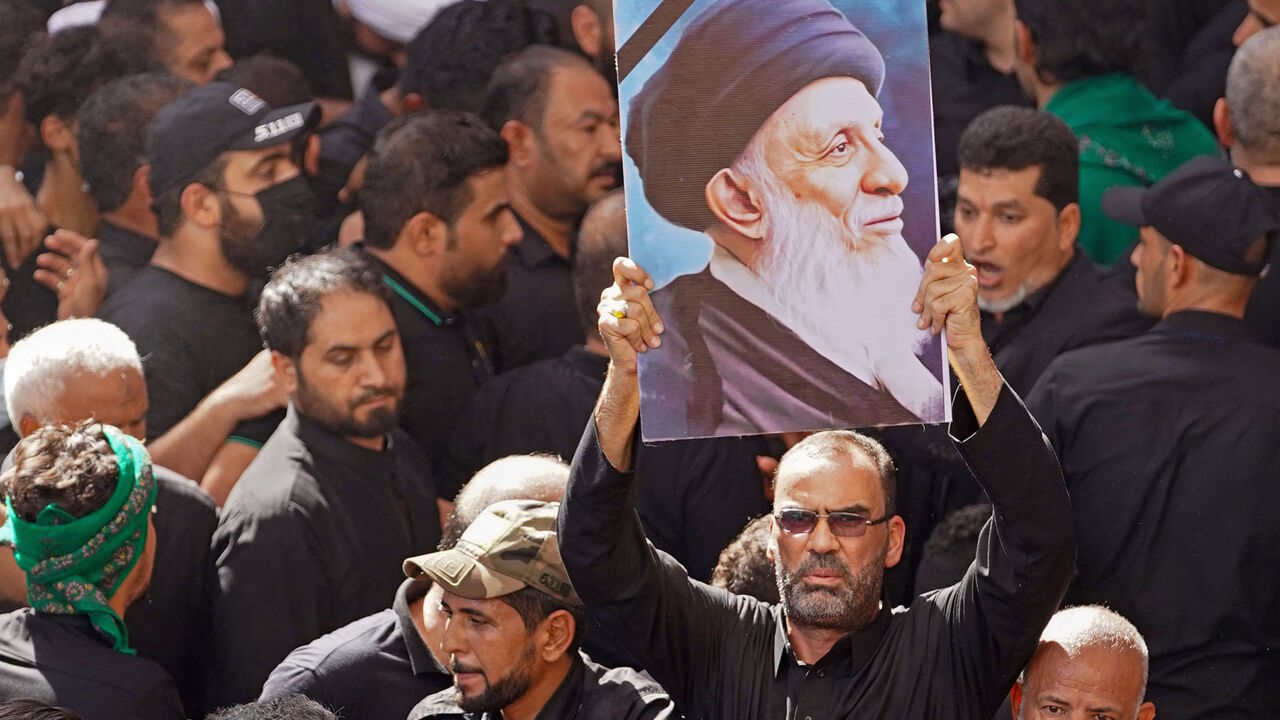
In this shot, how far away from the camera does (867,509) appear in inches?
128

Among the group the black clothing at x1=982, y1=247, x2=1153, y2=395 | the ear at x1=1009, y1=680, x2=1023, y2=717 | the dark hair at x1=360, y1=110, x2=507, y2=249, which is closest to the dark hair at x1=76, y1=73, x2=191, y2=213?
the dark hair at x1=360, y1=110, x2=507, y2=249

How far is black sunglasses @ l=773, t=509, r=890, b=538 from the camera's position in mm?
3244

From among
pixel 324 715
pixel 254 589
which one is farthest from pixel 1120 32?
pixel 324 715

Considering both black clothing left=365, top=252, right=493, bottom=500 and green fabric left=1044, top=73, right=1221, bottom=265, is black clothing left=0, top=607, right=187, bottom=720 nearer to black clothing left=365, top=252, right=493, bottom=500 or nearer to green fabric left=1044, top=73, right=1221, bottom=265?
black clothing left=365, top=252, right=493, bottom=500

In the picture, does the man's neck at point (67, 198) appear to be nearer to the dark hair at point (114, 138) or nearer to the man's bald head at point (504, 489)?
the dark hair at point (114, 138)

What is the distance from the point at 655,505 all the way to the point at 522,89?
189 cm

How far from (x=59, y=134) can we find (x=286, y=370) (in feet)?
6.02

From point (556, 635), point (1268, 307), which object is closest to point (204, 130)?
point (556, 635)

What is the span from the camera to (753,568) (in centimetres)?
385

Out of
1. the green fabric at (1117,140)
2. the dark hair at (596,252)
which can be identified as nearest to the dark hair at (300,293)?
the dark hair at (596,252)

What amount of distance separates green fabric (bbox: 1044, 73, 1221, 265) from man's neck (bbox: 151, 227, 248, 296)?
2.66 m

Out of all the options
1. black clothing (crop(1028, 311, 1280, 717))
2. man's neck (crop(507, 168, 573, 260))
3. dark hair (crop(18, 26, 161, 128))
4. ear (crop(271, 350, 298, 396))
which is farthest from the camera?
dark hair (crop(18, 26, 161, 128))

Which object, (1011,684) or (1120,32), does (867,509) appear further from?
(1120,32)

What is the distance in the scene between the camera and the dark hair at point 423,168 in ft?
17.3
